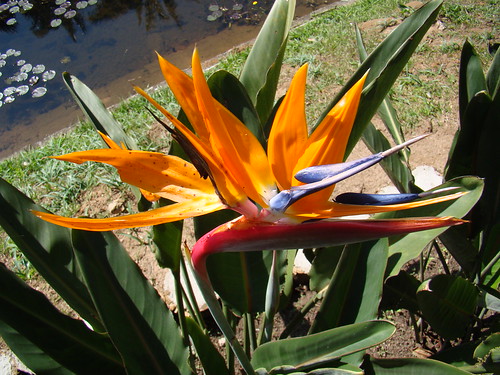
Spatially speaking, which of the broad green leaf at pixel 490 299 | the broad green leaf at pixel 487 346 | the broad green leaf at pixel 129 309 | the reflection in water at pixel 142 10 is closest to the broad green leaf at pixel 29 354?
the broad green leaf at pixel 129 309

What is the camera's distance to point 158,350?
3.03 ft

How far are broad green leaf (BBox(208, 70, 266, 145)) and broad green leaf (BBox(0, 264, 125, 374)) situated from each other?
0.50 meters

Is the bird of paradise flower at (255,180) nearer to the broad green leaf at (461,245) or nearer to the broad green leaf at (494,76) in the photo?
the broad green leaf at (461,245)

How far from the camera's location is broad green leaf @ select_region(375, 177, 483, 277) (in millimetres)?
903

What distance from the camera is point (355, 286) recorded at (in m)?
0.96

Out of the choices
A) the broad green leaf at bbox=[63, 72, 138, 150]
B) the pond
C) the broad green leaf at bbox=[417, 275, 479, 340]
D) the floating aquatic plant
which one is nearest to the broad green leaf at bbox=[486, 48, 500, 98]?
the broad green leaf at bbox=[417, 275, 479, 340]

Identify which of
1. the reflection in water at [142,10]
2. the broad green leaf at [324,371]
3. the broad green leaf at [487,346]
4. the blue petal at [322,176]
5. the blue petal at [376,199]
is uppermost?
the reflection in water at [142,10]

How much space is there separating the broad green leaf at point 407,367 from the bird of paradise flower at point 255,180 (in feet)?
1.29

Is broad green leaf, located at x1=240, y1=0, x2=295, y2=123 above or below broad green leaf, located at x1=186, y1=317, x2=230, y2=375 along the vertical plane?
above

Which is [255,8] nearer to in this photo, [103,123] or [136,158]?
[103,123]

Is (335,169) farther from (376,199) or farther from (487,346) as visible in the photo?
(487,346)

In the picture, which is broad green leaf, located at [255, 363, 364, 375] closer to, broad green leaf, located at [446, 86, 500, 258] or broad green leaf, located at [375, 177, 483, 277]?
broad green leaf, located at [375, 177, 483, 277]

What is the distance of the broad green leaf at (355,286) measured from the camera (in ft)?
3.02

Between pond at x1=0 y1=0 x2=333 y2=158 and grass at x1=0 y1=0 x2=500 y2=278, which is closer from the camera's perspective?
grass at x1=0 y1=0 x2=500 y2=278
